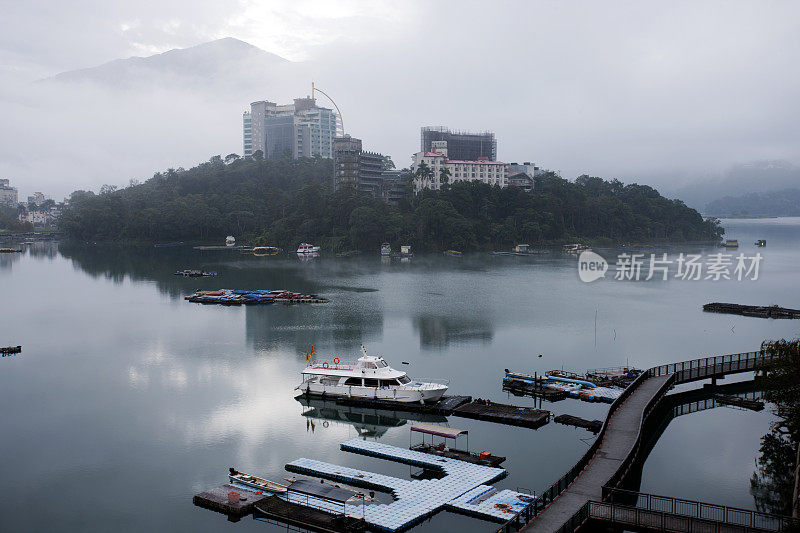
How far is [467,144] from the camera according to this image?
177m

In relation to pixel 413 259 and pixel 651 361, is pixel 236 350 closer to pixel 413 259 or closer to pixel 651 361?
pixel 651 361

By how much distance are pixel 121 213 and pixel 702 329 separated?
134 meters

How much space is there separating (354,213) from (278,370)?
273 ft

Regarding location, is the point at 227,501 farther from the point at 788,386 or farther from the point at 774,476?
the point at 788,386

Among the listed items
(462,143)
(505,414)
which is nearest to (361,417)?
(505,414)

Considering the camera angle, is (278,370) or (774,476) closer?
(774,476)

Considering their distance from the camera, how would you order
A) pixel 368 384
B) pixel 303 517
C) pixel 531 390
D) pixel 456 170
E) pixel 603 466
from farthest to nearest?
pixel 456 170, pixel 531 390, pixel 368 384, pixel 603 466, pixel 303 517

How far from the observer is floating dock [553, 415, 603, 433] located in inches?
1155

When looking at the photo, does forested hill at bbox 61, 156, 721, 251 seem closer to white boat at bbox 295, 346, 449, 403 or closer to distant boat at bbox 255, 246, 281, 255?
distant boat at bbox 255, 246, 281, 255

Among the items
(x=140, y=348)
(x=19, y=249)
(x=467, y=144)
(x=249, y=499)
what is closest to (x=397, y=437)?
(x=249, y=499)

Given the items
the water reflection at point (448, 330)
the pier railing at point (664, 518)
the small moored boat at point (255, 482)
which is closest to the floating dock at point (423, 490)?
the small moored boat at point (255, 482)

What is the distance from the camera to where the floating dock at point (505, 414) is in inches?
1160

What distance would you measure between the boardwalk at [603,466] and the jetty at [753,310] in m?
34.7

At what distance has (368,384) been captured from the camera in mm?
33062
